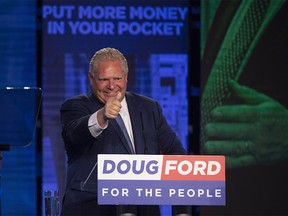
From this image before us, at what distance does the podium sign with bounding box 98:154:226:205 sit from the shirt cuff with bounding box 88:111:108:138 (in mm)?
225

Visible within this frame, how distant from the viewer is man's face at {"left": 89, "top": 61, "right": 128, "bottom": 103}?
3.21m

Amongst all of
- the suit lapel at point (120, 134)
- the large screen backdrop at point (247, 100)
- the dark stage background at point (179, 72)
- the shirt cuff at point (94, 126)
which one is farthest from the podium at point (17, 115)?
the large screen backdrop at point (247, 100)

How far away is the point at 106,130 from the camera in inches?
122

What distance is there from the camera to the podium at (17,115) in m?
2.80

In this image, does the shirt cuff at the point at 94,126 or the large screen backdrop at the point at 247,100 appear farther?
the large screen backdrop at the point at 247,100

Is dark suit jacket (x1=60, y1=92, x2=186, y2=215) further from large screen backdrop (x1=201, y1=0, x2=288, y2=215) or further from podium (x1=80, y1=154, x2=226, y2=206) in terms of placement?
large screen backdrop (x1=201, y1=0, x2=288, y2=215)

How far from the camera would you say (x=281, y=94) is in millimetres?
6242

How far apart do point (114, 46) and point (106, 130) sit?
3139mm

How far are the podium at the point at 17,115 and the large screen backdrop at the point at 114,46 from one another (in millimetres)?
3306

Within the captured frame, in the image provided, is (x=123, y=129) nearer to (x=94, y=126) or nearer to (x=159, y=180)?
(x=94, y=126)

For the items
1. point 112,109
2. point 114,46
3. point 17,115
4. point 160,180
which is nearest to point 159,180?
point 160,180

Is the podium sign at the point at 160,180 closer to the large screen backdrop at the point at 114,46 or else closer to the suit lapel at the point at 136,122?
the suit lapel at the point at 136,122

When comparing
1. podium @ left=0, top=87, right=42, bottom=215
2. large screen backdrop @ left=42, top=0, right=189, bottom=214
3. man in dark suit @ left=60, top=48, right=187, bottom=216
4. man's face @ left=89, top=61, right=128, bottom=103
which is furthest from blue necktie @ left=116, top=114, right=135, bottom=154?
large screen backdrop @ left=42, top=0, right=189, bottom=214

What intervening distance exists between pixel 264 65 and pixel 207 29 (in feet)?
1.90
